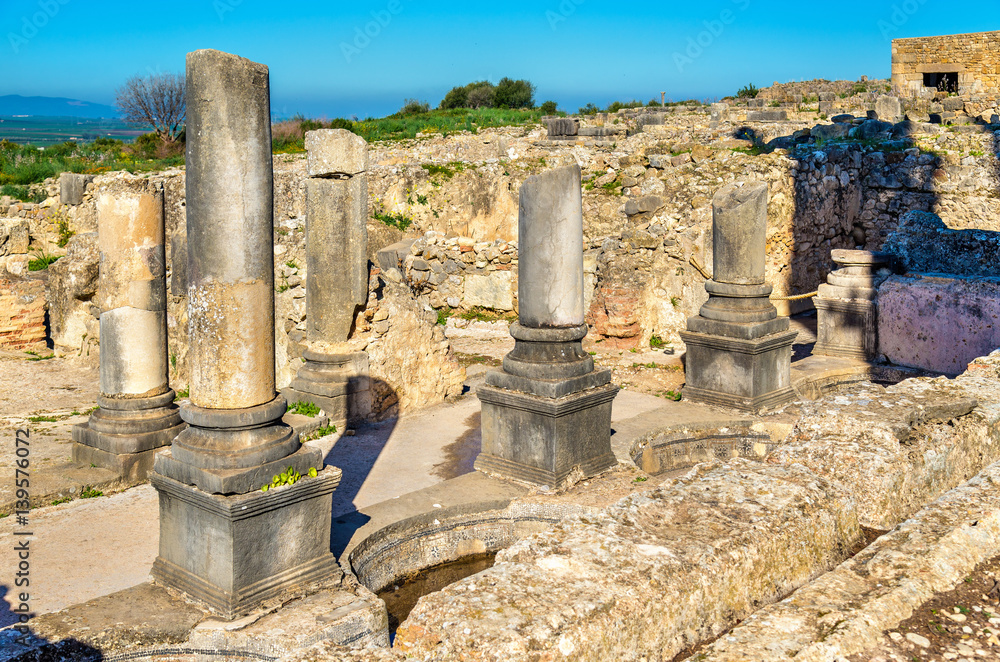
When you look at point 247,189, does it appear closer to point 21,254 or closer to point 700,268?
point 700,268

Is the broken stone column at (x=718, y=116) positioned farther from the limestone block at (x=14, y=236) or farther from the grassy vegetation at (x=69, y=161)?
the limestone block at (x=14, y=236)

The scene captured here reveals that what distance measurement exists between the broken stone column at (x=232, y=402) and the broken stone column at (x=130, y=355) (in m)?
2.75

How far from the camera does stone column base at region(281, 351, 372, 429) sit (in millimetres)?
9156

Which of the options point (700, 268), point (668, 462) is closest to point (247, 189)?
point (668, 462)

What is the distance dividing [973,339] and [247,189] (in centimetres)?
818

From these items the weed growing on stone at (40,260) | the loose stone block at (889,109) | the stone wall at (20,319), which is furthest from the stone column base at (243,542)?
the loose stone block at (889,109)

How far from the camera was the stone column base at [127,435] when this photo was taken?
746cm

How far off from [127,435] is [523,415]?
3.58 meters

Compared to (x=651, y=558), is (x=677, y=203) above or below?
above

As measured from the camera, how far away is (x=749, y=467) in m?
3.83

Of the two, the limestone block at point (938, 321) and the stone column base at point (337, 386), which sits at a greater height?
the limestone block at point (938, 321)

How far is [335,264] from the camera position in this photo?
369 inches

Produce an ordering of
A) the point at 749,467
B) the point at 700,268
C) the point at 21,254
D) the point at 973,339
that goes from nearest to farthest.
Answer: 1. the point at 749,467
2. the point at 973,339
3. the point at 700,268
4. the point at 21,254

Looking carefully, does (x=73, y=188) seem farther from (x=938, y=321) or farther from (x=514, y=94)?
(x=514, y=94)
